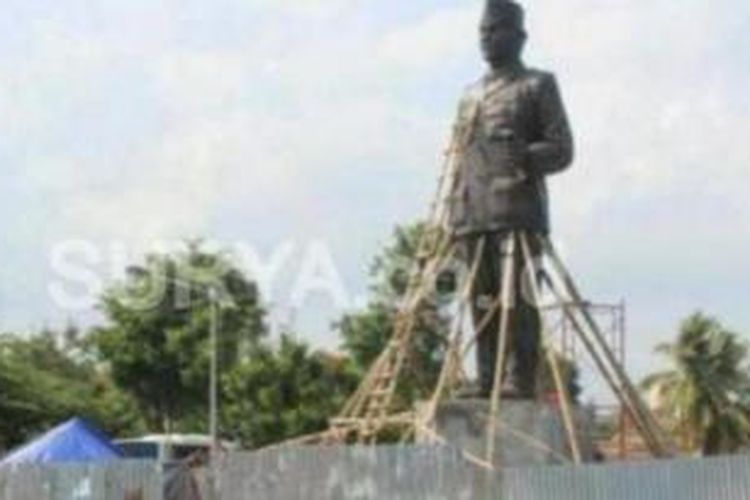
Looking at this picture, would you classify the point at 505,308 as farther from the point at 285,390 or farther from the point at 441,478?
the point at 285,390

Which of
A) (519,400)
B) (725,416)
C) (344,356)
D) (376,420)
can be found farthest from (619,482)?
(725,416)

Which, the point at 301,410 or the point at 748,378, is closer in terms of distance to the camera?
the point at 301,410

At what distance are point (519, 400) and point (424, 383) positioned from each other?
3.02 m

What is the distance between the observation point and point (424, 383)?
22250 mm

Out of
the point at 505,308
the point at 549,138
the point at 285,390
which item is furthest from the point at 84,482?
the point at 285,390

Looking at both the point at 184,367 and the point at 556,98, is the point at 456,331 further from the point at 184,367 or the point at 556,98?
the point at 184,367

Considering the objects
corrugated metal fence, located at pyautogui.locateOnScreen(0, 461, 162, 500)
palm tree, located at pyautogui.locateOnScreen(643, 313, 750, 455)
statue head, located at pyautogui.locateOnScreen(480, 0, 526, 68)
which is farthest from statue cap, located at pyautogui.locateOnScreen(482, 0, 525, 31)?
palm tree, located at pyautogui.locateOnScreen(643, 313, 750, 455)

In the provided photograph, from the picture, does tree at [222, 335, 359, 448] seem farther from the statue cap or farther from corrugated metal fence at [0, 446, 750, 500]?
the statue cap

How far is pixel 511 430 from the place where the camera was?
62.8 ft

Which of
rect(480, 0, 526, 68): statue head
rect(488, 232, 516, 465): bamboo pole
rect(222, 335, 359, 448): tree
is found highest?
rect(480, 0, 526, 68): statue head

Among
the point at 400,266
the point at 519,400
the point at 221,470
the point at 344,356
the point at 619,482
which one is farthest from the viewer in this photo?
the point at 344,356

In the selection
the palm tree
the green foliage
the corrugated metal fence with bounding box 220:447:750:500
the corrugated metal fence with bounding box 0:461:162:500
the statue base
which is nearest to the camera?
the corrugated metal fence with bounding box 220:447:750:500

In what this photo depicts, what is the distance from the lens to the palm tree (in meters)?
54.9

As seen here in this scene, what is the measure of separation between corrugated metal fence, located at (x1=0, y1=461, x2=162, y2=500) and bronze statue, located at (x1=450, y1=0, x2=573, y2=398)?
176 inches
